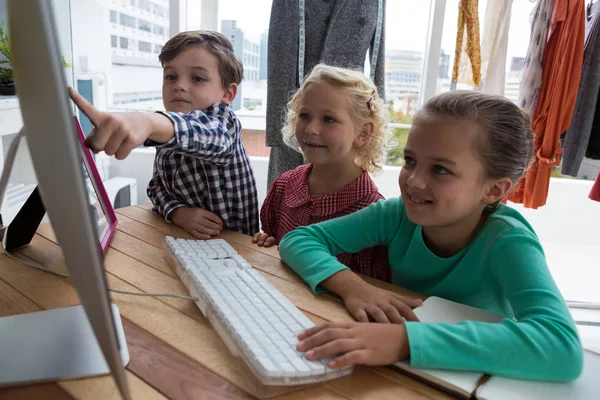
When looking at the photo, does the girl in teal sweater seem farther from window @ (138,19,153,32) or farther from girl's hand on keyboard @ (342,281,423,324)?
window @ (138,19,153,32)

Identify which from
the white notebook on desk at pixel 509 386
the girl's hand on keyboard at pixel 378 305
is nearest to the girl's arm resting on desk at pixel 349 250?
the girl's hand on keyboard at pixel 378 305

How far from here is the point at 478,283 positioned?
0.87 metres

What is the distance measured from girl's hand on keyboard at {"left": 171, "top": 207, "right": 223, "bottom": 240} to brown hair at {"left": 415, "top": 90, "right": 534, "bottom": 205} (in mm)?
545

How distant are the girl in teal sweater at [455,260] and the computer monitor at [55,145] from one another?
30 centimetres

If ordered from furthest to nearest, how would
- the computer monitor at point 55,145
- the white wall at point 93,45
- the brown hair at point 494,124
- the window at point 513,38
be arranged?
the white wall at point 93,45, the window at point 513,38, the brown hair at point 494,124, the computer monitor at point 55,145

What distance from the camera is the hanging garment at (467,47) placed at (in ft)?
6.84

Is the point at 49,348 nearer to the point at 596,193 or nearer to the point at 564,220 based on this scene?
the point at 596,193

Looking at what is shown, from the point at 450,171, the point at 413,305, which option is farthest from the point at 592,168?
the point at 413,305

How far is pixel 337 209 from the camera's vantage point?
126cm

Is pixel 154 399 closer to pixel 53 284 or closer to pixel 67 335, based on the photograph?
pixel 67 335

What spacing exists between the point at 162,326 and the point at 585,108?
1.98 meters

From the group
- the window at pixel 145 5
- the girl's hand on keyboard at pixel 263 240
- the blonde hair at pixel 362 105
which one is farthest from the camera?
the window at pixel 145 5

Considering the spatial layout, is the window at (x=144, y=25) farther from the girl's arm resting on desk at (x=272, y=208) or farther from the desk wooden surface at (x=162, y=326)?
the desk wooden surface at (x=162, y=326)

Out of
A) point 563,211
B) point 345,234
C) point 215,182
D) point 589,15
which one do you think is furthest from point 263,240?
point 563,211
